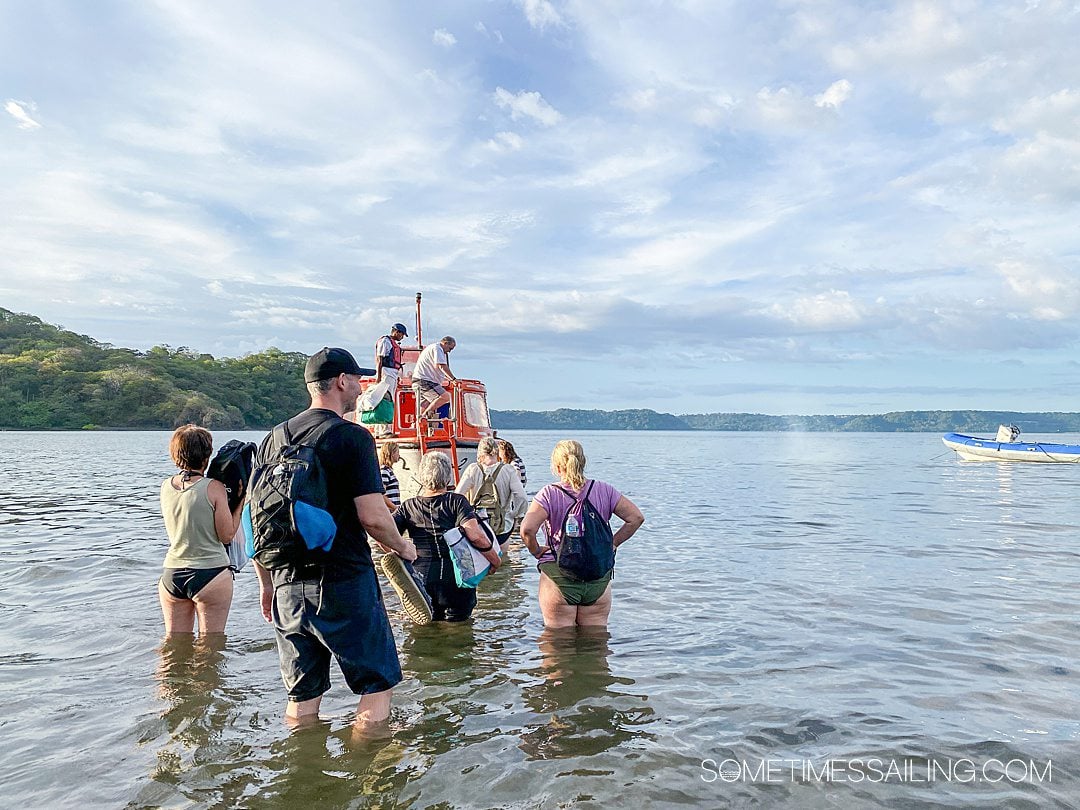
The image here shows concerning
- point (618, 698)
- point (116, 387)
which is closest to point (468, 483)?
point (618, 698)

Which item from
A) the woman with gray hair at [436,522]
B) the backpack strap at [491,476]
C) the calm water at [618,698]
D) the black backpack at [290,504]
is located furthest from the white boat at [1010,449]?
the black backpack at [290,504]

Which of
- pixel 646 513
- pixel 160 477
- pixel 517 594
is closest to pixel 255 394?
pixel 160 477

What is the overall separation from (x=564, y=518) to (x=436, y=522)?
4.92 ft

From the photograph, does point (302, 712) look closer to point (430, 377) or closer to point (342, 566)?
point (342, 566)

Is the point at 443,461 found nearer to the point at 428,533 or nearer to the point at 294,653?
the point at 428,533

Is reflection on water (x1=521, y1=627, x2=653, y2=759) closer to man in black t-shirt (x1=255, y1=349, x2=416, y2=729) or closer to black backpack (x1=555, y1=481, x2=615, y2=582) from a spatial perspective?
black backpack (x1=555, y1=481, x2=615, y2=582)

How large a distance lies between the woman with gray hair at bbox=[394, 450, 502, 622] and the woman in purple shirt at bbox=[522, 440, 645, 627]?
2.30 ft

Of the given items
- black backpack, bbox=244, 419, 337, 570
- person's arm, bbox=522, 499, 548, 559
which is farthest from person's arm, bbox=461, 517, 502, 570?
black backpack, bbox=244, 419, 337, 570

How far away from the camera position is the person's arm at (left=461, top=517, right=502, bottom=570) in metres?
7.16

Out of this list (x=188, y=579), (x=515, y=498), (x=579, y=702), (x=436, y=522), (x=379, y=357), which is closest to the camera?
(x=579, y=702)

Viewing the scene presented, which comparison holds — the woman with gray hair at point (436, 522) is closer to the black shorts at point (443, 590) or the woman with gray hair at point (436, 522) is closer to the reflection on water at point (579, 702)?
the black shorts at point (443, 590)

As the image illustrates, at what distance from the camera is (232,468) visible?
6242mm

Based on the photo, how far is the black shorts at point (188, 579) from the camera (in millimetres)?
6371

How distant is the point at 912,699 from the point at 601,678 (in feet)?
8.45
